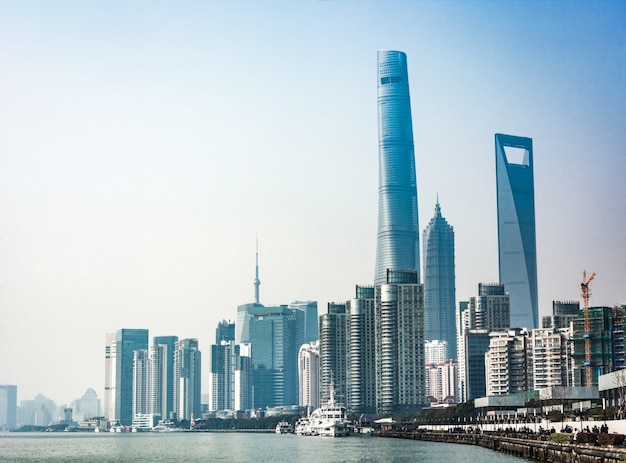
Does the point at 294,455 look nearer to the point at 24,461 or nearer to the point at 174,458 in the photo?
the point at 174,458

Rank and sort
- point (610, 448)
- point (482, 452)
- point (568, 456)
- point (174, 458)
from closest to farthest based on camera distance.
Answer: point (610, 448) → point (568, 456) → point (482, 452) → point (174, 458)

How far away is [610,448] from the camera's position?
78125 mm

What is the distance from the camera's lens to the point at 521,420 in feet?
585

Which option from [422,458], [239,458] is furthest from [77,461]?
[422,458]

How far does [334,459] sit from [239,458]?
52.2 feet

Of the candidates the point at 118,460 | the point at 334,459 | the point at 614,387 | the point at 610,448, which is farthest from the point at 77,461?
the point at 610,448

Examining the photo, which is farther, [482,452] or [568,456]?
[482,452]

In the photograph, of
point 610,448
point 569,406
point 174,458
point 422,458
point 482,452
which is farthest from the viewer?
point 569,406

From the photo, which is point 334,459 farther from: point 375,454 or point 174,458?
point 174,458

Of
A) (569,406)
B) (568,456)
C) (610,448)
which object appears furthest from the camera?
(569,406)

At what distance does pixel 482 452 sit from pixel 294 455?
948 inches

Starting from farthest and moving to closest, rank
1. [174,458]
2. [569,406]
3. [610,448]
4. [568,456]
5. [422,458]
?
1. [569,406]
2. [174,458]
3. [422,458]
4. [568,456]
5. [610,448]

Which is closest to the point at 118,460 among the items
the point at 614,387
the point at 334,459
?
the point at 334,459

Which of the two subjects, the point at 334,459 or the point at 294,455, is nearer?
the point at 334,459
